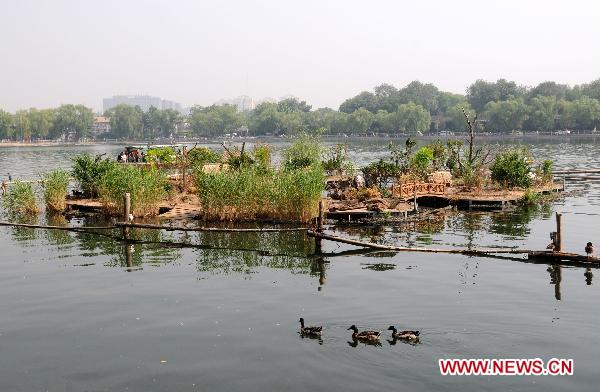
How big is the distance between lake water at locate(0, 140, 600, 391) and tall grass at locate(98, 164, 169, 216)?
4.42m

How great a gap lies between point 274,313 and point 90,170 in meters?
22.1

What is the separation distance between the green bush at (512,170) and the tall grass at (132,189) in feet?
62.1

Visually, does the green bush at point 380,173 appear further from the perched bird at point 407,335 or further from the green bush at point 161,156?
the perched bird at point 407,335

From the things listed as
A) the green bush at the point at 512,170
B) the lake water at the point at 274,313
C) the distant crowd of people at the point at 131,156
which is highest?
the distant crowd of people at the point at 131,156

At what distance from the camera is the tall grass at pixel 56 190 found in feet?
109

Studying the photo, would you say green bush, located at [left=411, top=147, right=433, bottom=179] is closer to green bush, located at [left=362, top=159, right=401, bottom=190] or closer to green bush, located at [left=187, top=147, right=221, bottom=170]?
green bush, located at [left=362, top=159, right=401, bottom=190]

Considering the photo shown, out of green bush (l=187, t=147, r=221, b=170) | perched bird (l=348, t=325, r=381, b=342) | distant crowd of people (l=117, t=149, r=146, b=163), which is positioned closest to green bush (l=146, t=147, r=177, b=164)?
green bush (l=187, t=147, r=221, b=170)

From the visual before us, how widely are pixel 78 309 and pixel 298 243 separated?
394 inches

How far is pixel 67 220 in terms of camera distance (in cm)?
3166

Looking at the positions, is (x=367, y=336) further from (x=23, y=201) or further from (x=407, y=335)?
(x=23, y=201)

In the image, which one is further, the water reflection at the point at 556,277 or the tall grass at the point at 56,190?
the tall grass at the point at 56,190

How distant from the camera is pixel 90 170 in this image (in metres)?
35.2

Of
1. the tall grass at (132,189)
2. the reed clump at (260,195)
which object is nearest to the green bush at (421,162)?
the reed clump at (260,195)

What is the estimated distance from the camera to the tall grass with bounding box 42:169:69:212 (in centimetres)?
3322
